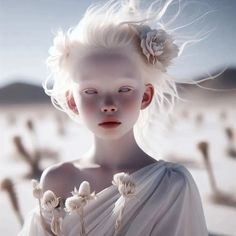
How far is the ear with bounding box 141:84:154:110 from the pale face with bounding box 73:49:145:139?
47 millimetres

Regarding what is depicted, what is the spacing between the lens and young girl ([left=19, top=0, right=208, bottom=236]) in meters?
0.86

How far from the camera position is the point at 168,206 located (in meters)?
Answer: 0.87

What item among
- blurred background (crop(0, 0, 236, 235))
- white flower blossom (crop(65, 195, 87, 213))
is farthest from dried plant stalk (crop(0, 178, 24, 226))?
white flower blossom (crop(65, 195, 87, 213))

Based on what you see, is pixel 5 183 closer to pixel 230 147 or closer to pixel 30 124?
pixel 30 124

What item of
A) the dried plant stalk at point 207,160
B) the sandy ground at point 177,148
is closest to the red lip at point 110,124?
the sandy ground at point 177,148

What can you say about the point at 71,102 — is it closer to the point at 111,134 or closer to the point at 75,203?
the point at 111,134

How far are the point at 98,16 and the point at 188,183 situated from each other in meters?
0.36

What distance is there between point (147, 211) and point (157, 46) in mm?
304

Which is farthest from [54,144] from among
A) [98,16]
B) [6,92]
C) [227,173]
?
[98,16]

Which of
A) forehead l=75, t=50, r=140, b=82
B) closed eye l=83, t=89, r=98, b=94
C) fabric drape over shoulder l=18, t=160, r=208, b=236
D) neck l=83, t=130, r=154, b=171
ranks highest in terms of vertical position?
forehead l=75, t=50, r=140, b=82

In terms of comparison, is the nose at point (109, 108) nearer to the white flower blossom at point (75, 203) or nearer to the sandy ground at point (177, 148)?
the white flower blossom at point (75, 203)

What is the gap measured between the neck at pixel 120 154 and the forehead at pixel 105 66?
5.0 inches

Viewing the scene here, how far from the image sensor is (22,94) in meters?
1.45

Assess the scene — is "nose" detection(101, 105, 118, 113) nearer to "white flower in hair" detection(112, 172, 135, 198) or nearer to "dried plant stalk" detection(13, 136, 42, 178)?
"white flower in hair" detection(112, 172, 135, 198)
